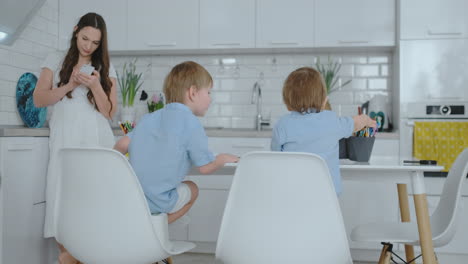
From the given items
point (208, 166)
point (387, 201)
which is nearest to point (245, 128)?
point (387, 201)

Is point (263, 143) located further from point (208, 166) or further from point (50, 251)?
point (208, 166)

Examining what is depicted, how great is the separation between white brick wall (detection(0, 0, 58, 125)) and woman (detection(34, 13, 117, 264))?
900mm

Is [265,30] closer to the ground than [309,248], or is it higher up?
higher up

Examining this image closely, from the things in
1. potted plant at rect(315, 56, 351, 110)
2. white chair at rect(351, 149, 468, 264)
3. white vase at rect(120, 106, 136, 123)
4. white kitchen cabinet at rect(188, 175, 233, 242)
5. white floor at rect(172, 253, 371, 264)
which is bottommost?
white floor at rect(172, 253, 371, 264)

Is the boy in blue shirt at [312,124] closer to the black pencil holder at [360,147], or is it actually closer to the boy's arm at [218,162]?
the black pencil holder at [360,147]

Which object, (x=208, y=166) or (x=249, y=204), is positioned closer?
(x=249, y=204)

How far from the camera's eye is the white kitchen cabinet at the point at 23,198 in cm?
271

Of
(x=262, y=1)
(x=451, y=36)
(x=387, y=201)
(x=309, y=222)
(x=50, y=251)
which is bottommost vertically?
(x=50, y=251)

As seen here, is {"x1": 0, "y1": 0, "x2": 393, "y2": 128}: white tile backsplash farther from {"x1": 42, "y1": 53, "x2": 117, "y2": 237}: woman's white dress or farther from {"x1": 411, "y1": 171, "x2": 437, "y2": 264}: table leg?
{"x1": 411, "y1": 171, "x2": 437, "y2": 264}: table leg

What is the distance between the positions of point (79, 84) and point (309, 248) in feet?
5.46

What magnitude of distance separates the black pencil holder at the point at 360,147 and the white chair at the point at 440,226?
302 mm

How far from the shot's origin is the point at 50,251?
3.14 meters

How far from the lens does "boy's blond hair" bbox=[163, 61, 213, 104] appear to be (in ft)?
6.43

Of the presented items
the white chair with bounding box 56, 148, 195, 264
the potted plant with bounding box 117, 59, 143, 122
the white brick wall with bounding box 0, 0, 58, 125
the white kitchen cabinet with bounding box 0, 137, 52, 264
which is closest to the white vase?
the potted plant with bounding box 117, 59, 143, 122
